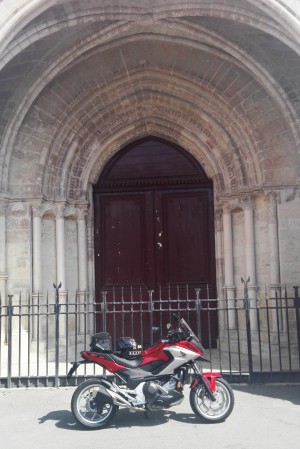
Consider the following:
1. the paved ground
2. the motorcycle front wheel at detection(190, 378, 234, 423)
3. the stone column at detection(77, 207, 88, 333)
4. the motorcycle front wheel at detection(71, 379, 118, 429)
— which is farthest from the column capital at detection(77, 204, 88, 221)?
the motorcycle front wheel at detection(190, 378, 234, 423)

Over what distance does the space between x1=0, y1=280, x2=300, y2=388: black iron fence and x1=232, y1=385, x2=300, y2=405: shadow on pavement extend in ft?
0.59

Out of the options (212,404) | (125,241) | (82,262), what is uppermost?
(125,241)

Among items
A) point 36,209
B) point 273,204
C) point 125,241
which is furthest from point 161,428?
point 125,241

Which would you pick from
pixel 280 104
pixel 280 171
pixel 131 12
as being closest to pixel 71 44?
pixel 131 12

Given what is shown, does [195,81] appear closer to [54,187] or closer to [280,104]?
[280,104]

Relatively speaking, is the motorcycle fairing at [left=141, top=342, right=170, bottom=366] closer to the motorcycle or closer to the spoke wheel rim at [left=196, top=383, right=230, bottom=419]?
the motorcycle

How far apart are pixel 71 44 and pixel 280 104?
11.9ft

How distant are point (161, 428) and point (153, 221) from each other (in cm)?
534

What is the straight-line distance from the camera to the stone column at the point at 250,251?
8.59m

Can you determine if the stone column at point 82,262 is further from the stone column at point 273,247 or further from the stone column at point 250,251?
the stone column at point 273,247

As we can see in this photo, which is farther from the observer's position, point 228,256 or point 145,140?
point 145,140

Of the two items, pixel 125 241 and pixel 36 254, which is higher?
pixel 125 241

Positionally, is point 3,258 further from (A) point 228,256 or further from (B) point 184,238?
(A) point 228,256

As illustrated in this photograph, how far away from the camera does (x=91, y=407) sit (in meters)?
4.98
